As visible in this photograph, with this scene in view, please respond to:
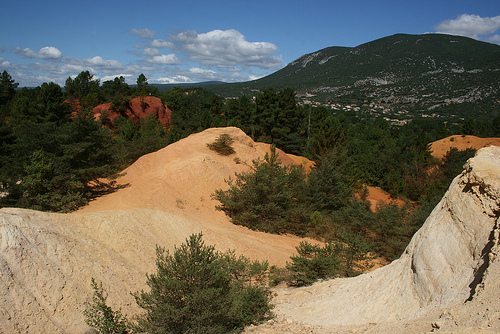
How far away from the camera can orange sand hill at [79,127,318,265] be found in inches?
487

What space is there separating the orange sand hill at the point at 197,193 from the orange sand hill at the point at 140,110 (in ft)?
83.8

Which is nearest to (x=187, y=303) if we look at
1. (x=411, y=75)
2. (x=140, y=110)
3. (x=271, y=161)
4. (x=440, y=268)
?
(x=440, y=268)

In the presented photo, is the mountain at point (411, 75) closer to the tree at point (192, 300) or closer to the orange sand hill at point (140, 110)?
the orange sand hill at point (140, 110)

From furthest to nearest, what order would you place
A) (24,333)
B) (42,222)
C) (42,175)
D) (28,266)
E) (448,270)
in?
(42,175) → (42,222) → (28,266) → (24,333) → (448,270)

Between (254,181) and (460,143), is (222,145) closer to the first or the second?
Answer: (254,181)

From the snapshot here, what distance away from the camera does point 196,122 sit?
44.4 metres

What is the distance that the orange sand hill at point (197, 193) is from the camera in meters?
12.4

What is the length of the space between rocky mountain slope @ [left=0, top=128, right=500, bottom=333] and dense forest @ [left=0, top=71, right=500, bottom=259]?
17.3 feet

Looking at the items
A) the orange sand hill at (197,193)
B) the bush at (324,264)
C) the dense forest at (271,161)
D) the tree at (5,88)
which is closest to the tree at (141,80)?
the dense forest at (271,161)

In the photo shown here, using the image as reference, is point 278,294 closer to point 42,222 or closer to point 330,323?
point 330,323

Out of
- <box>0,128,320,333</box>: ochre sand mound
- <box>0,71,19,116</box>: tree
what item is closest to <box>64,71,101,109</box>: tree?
<box>0,71,19,116</box>: tree

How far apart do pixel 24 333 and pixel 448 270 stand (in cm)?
788

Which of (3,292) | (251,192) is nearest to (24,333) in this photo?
(3,292)

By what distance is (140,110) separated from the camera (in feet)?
164
